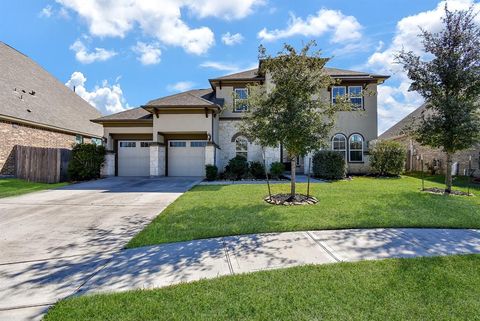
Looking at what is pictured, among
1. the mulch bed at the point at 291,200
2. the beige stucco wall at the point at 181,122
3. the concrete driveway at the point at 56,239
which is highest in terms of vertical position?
the beige stucco wall at the point at 181,122

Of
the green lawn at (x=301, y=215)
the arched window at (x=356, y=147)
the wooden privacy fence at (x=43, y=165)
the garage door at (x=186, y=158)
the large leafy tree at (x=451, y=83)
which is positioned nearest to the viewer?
the green lawn at (x=301, y=215)

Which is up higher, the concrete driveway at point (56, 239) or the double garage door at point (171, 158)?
the double garage door at point (171, 158)

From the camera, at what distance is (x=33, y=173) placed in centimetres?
1502

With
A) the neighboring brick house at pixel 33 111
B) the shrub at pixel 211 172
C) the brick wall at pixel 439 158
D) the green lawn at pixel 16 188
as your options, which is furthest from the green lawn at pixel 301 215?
the neighboring brick house at pixel 33 111

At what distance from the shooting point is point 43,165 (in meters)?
15.0

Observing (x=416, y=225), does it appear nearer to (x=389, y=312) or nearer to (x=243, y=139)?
(x=389, y=312)

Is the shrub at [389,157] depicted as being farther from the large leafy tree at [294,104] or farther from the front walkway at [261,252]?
the front walkway at [261,252]

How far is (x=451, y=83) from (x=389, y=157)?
23.2 feet

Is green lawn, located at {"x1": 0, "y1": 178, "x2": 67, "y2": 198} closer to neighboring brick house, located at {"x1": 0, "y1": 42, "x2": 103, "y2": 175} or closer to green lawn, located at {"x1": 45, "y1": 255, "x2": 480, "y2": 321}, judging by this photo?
neighboring brick house, located at {"x1": 0, "y1": 42, "x2": 103, "y2": 175}

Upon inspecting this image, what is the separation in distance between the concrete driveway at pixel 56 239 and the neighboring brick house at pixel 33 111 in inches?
337

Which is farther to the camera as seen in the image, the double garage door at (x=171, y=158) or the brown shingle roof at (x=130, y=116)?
the double garage door at (x=171, y=158)

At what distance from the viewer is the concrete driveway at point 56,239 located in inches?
132

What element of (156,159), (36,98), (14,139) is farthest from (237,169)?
(36,98)

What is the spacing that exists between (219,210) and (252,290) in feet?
14.6
